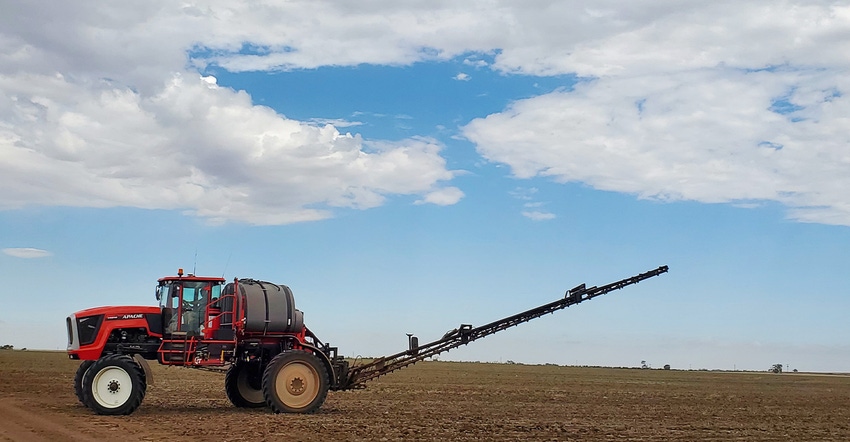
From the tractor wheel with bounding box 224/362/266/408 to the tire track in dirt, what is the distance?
5.32 meters

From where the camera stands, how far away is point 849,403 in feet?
124

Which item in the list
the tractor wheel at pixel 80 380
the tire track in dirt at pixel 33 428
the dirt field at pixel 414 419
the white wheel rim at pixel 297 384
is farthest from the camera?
the white wheel rim at pixel 297 384

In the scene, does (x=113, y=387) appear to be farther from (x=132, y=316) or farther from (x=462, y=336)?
(x=462, y=336)

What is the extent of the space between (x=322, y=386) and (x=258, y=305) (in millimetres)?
2742

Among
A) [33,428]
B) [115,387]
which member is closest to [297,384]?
[115,387]

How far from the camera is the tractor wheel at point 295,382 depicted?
22406mm

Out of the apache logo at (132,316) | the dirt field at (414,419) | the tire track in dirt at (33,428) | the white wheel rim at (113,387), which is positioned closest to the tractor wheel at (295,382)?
the dirt field at (414,419)

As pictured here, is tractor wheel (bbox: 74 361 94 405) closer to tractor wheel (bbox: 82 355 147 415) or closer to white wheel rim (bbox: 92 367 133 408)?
tractor wheel (bbox: 82 355 147 415)

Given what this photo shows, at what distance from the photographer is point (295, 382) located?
2272cm

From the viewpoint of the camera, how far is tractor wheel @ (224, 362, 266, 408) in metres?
25.1

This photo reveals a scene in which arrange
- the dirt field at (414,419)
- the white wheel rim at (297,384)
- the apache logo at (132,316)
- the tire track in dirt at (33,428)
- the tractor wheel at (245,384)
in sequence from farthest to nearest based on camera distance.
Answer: the tractor wheel at (245,384) → the white wheel rim at (297,384) → the apache logo at (132,316) → the dirt field at (414,419) → the tire track in dirt at (33,428)

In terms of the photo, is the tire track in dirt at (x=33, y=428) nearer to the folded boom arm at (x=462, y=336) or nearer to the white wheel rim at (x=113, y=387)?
the white wheel rim at (x=113, y=387)

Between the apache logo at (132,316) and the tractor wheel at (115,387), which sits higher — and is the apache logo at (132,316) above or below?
above

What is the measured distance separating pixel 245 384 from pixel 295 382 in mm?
3114
